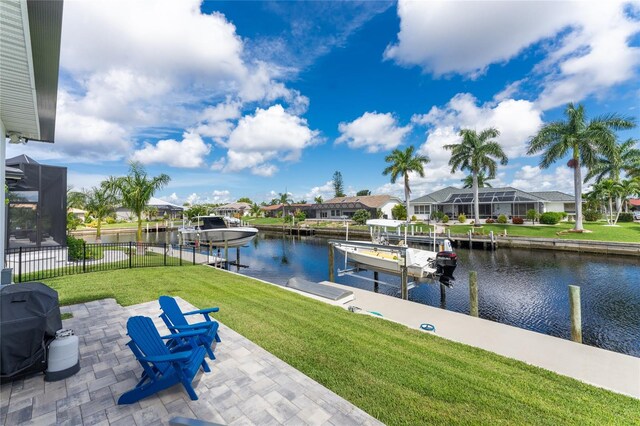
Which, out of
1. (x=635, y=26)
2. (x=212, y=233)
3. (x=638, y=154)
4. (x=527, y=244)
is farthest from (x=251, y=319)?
(x=638, y=154)

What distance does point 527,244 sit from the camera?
2450 cm

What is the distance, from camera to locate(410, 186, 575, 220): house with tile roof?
39.6 metres

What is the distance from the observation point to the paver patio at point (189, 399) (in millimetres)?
2988

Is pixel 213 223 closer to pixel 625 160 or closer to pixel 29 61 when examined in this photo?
pixel 29 61

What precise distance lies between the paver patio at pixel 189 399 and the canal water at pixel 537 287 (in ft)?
16.0

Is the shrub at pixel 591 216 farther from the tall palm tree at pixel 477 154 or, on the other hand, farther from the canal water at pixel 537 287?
the canal water at pixel 537 287

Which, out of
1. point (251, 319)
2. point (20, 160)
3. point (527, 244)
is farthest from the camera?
point (527, 244)

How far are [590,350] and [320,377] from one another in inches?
235

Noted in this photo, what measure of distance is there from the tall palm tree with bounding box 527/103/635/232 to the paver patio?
32.9 metres

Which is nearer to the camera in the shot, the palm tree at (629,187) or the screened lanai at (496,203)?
the palm tree at (629,187)

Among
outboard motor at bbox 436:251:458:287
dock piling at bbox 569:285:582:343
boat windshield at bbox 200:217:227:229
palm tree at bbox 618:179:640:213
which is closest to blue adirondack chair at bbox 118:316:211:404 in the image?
dock piling at bbox 569:285:582:343

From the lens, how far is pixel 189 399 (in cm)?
331

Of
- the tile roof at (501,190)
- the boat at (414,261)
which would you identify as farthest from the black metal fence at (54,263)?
the tile roof at (501,190)

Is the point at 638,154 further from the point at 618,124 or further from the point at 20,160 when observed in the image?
the point at 20,160
